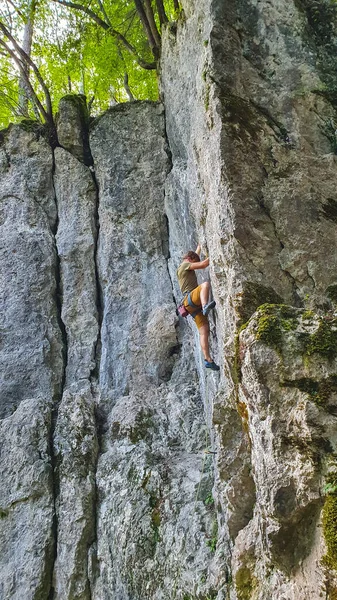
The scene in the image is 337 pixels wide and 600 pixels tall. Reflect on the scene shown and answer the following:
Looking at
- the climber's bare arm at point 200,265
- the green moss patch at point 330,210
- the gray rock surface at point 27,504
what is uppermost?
the green moss patch at point 330,210

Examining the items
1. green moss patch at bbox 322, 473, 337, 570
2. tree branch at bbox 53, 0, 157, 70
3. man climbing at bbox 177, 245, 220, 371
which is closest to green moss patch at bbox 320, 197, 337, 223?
man climbing at bbox 177, 245, 220, 371

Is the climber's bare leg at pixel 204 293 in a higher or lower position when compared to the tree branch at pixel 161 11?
lower

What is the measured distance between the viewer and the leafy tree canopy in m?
15.1

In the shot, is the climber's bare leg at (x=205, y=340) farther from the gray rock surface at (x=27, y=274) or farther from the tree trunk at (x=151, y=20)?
the tree trunk at (x=151, y=20)

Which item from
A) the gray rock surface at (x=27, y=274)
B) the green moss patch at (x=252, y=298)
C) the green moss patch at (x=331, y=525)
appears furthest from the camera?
the gray rock surface at (x=27, y=274)

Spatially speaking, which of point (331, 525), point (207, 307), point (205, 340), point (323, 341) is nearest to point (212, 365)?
point (205, 340)

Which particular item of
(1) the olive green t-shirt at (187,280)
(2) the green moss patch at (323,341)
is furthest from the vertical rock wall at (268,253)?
(1) the olive green t-shirt at (187,280)

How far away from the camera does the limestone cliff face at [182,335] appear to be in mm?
5230

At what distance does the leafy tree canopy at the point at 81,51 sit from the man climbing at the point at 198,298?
7902 mm

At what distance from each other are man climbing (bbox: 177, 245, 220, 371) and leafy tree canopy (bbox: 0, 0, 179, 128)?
25.9 feet

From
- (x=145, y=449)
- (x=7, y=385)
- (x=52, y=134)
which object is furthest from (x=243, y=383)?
(x=52, y=134)

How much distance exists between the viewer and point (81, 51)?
16172 millimetres

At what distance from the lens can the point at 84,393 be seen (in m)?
10.6

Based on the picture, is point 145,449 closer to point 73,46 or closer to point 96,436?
point 96,436
